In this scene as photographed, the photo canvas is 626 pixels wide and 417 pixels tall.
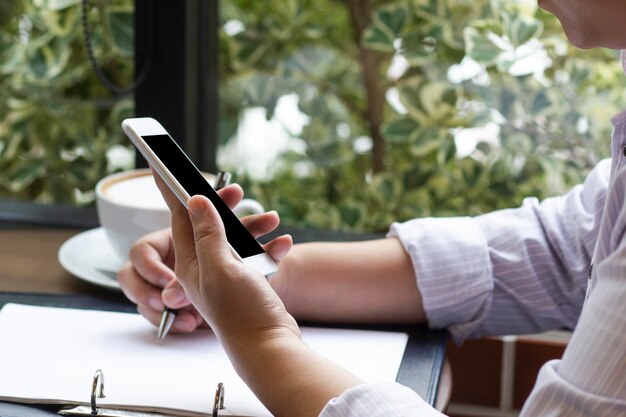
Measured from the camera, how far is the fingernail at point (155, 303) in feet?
3.14

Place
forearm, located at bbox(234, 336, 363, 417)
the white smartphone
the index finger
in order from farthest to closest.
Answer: the index finger → the white smartphone → forearm, located at bbox(234, 336, 363, 417)

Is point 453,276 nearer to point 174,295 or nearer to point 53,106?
point 174,295

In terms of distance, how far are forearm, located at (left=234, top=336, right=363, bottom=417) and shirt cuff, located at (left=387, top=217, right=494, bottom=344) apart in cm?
24

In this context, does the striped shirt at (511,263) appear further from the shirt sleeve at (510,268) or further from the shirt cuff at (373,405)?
the shirt cuff at (373,405)

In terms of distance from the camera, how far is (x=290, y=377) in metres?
0.76

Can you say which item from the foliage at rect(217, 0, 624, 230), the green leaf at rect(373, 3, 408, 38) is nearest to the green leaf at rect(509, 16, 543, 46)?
the foliage at rect(217, 0, 624, 230)

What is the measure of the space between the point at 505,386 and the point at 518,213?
1.09ft

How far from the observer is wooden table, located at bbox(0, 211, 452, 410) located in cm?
109

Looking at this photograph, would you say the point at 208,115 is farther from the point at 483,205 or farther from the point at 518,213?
the point at 518,213

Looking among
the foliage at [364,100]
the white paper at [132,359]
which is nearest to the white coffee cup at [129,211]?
the white paper at [132,359]

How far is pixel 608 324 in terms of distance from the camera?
65 cm

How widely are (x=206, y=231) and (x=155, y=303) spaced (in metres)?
0.19

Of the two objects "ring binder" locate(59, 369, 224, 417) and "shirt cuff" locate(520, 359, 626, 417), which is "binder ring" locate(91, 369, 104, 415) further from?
"shirt cuff" locate(520, 359, 626, 417)

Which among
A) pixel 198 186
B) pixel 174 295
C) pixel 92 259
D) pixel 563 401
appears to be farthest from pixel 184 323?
pixel 563 401
